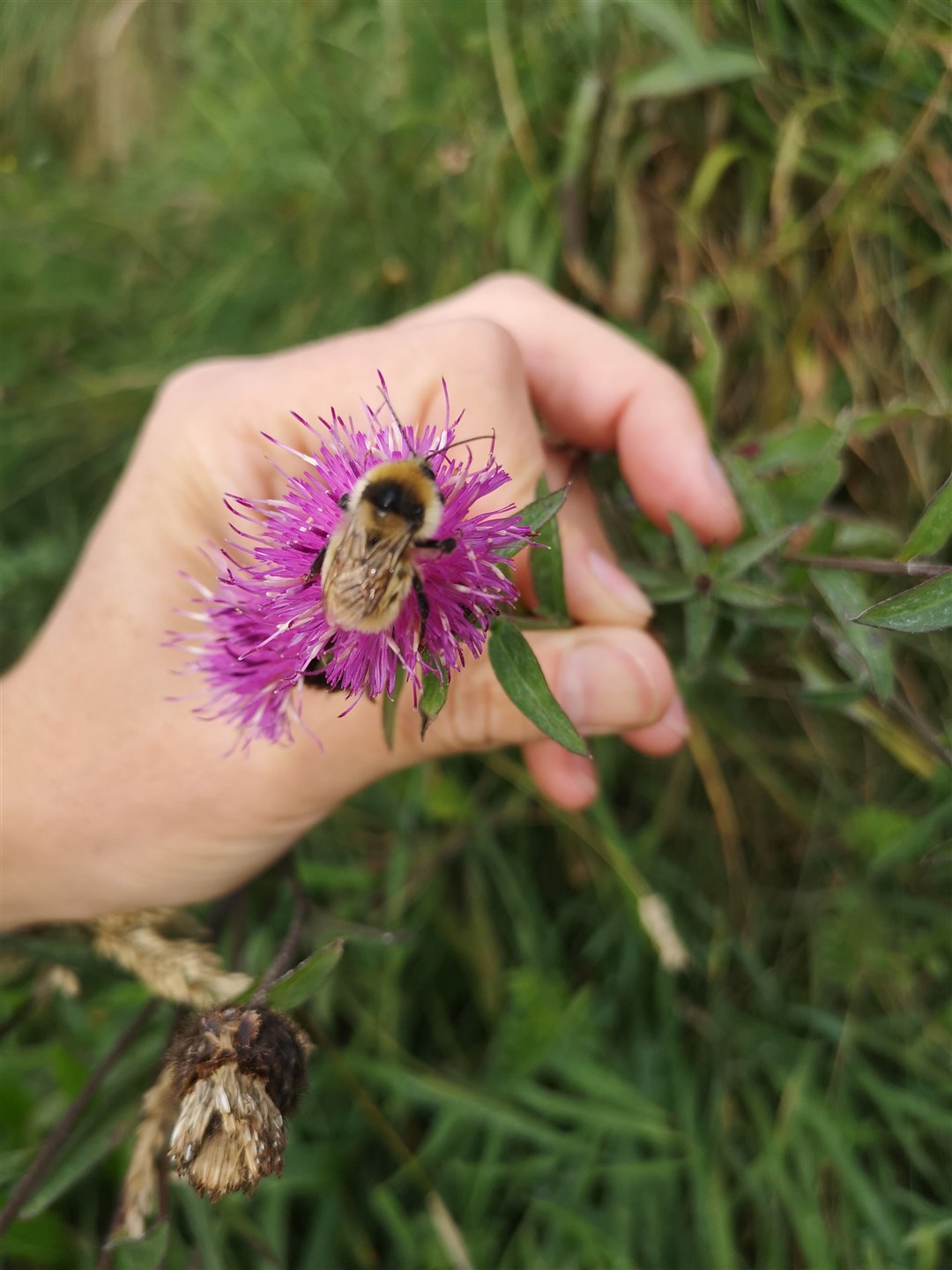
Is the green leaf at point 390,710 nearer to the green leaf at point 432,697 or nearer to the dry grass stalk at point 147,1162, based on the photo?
the green leaf at point 432,697

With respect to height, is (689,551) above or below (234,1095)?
below

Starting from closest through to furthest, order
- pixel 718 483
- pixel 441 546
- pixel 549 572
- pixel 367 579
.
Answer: pixel 367 579, pixel 441 546, pixel 549 572, pixel 718 483

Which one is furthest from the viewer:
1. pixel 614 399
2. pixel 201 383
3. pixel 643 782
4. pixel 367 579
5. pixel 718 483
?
pixel 643 782

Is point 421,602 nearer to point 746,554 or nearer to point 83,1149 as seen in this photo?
point 746,554

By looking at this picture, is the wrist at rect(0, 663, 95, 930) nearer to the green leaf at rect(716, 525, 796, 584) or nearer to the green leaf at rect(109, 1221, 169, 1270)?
the green leaf at rect(109, 1221, 169, 1270)

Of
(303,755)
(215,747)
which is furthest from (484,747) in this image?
(215,747)

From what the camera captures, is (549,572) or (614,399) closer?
(549,572)

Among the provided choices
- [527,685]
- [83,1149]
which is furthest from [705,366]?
[83,1149]
